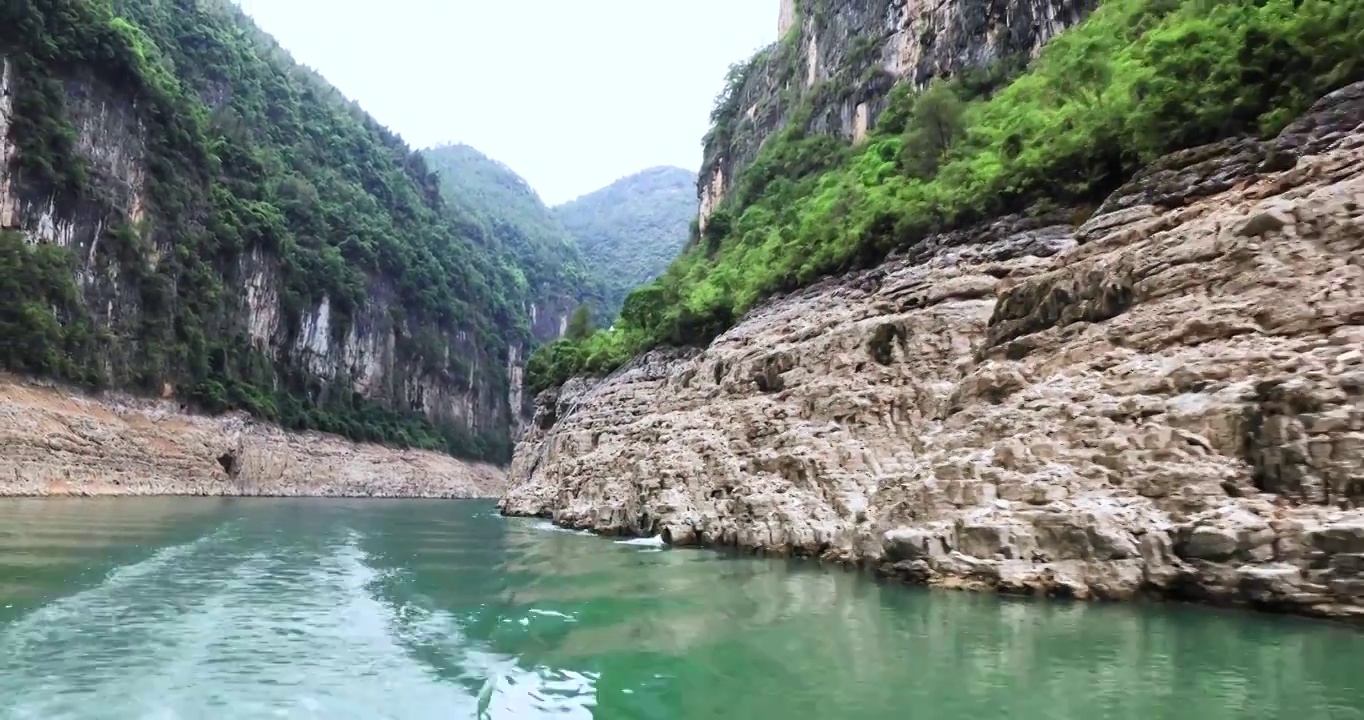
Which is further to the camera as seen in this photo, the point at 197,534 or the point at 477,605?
the point at 197,534

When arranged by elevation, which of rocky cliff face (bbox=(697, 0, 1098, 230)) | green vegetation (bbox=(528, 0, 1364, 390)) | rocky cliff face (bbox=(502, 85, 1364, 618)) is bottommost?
rocky cliff face (bbox=(502, 85, 1364, 618))

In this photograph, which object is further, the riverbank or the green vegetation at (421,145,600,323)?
the green vegetation at (421,145,600,323)

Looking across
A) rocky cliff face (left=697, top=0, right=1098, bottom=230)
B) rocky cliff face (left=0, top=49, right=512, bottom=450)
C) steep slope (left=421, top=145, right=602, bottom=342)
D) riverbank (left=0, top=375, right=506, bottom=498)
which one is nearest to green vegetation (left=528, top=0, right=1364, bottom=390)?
rocky cliff face (left=697, top=0, right=1098, bottom=230)

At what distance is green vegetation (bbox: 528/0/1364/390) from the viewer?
1476 centimetres

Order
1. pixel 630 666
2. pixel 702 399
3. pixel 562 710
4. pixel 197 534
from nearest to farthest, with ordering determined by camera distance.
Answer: pixel 562 710, pixel 630 666, pixel 197 534, pixel 702 399

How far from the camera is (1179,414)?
10.9 meters

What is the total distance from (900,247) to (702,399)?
7.60 meters

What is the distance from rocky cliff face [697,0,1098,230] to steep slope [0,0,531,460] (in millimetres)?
38592

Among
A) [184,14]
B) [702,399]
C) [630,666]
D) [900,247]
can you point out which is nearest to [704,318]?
[702,399]

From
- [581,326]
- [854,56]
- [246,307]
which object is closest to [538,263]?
[246,307]

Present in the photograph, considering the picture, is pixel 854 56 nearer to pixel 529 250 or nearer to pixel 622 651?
pixel 622 651

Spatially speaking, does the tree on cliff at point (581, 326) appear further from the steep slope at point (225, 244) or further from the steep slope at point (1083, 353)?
the steep slope at point (1083, 353)

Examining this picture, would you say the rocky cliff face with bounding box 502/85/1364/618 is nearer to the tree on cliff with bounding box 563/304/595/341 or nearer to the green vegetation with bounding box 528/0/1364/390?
the green vegetation with bounding box 528/0/1364/390

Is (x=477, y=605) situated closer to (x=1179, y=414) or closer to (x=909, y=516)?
(x=909, y=516)
